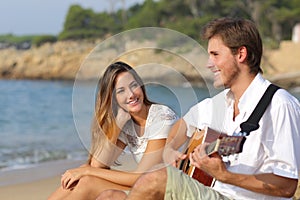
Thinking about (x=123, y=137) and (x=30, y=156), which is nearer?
(x=123, y=137)

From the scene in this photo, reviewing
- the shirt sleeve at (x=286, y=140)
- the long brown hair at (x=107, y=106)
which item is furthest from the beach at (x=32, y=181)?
the shirt sleeve at (x=286, y=140)

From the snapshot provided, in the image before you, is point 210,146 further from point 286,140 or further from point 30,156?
point 30,156

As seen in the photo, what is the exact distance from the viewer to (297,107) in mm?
2900

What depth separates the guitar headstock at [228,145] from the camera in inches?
105

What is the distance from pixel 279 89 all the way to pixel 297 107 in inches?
4.7

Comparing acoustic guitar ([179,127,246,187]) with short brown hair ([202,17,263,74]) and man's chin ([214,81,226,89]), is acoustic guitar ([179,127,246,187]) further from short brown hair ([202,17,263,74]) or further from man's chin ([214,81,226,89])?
short brown hair ([202,17,263,74])

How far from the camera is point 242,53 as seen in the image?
3020 mm

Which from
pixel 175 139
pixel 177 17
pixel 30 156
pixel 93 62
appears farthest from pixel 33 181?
pixel 177 17

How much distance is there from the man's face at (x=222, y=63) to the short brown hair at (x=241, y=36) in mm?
28

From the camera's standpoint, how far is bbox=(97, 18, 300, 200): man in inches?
113

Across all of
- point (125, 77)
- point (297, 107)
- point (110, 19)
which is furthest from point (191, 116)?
point (110, 19)

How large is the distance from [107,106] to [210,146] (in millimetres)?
931

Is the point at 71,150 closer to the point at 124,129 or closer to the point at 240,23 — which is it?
the point at 124,129

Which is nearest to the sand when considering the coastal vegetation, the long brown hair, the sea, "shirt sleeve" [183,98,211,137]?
the sea
